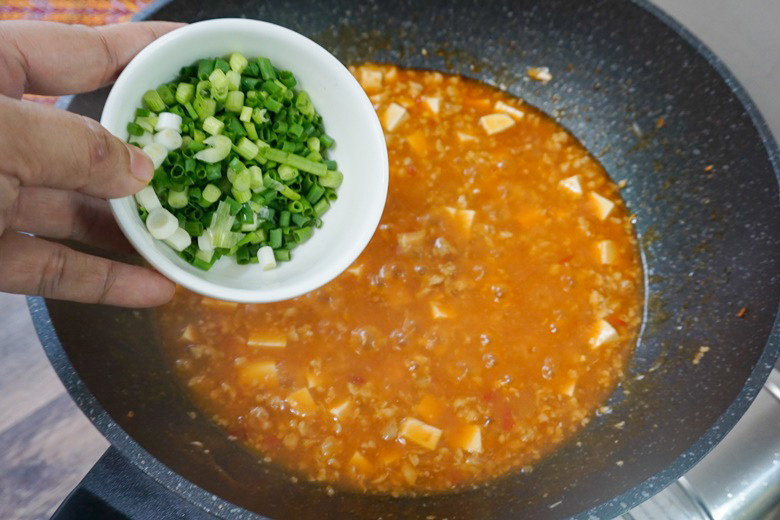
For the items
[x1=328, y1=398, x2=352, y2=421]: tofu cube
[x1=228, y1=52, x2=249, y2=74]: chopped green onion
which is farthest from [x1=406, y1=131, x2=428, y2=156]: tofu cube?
[x1=328, y1=398, x2=352, y2=421]: tofu cube

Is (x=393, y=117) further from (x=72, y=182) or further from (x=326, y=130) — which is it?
(x=72, y=182)

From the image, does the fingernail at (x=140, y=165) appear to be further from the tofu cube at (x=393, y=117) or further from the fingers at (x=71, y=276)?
the tofu cube at (x=393, y=117)

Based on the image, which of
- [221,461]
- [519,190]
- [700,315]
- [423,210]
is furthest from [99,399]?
[700,315]

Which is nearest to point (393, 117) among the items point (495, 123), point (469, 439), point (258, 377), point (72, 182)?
point (495, 123)

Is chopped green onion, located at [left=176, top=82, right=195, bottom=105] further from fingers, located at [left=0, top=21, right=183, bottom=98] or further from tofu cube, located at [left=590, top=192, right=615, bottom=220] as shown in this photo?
tofu cube, located at [left=590, top=192, right=615, bottom=220]

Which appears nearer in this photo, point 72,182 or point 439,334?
point 72,182
